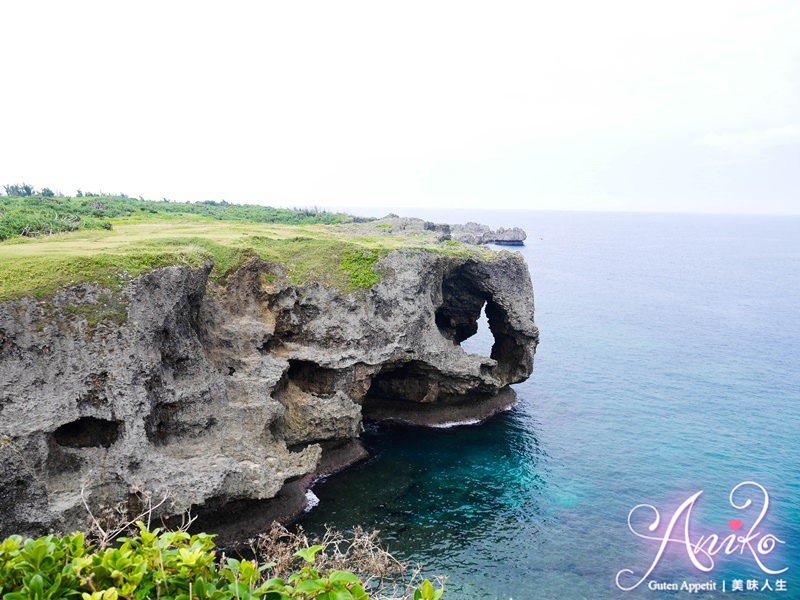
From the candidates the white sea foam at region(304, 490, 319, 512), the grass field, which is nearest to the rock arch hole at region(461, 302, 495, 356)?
the grass field

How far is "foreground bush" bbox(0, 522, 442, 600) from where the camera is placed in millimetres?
7230

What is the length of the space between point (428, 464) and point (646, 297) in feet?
232

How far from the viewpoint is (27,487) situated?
72.6 feet

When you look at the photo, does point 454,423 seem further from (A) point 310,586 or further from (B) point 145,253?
(A) point 310,586

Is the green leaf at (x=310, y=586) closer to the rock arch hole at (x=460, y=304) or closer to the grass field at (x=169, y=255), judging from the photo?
the grass field at (x=169, y=255)

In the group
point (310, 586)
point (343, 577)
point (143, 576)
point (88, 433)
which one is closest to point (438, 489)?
point (88, 433)

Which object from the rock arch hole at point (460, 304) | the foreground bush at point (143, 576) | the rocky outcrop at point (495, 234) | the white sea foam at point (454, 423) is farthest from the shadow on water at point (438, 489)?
the rocky outcrop at point (495, 234)

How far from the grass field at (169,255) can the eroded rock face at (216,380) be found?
75cm

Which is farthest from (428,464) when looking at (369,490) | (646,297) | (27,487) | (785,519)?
(646,297)

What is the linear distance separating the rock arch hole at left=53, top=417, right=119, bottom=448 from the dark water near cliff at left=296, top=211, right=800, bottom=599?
33.9 ft

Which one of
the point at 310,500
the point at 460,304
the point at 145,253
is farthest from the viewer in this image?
the point at 460,304

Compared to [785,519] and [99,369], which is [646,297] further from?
[99,369]

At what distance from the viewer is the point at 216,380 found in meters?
29.3

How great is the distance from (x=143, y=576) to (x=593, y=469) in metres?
32.8
